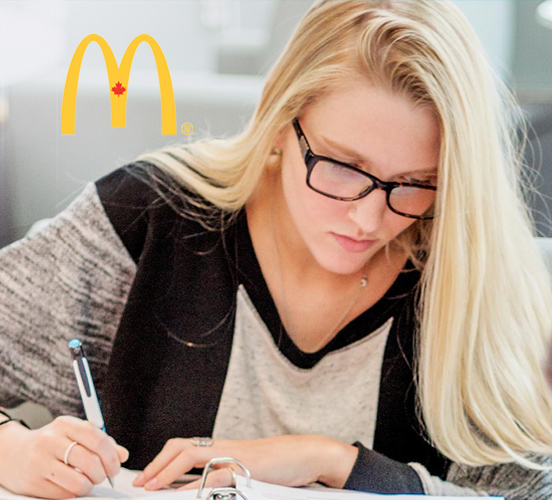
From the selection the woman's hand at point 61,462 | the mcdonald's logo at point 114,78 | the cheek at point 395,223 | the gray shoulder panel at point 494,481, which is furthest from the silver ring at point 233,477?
the mcdonald's logo at point 114,78

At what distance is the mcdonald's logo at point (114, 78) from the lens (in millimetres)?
912

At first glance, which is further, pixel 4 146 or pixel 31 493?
pixel 4 146

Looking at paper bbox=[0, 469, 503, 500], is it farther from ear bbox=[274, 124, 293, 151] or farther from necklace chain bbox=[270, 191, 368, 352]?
ear bbox=[274, 124, 293, 151]

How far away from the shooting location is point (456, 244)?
2.96 ft

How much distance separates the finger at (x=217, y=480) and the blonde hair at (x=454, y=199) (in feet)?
1.00

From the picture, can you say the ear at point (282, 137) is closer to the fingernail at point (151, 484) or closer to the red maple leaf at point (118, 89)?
the red maple leaf at point (118, 89)

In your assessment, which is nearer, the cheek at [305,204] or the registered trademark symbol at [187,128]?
the cheek at [305,204]

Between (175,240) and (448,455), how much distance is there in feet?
1.53

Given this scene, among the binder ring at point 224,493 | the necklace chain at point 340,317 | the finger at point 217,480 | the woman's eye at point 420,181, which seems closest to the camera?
the binder ring at point 224,493

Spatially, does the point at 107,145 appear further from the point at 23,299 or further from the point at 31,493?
the point at 31,493

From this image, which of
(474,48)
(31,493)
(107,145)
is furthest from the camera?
(107,145)

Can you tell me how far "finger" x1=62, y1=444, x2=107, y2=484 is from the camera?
28.9 inches

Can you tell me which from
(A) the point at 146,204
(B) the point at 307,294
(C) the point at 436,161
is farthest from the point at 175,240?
(C) the point at 436,161

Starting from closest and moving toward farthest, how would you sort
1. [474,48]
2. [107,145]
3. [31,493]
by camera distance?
[31,493], [474,48], [107,145]
